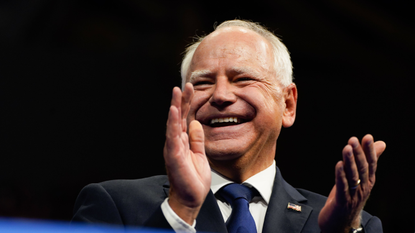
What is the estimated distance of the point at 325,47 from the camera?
3.37 metres

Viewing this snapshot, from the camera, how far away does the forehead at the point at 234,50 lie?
1601 mm

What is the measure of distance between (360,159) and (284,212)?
45 cm

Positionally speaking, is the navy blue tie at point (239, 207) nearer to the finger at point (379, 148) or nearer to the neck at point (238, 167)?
the neck at point (238, 167)

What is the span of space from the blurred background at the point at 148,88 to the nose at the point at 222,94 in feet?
4.45

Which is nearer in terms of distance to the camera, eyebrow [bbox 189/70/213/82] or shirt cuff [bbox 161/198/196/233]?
shirt cuff [bbox 161/198/196/233]

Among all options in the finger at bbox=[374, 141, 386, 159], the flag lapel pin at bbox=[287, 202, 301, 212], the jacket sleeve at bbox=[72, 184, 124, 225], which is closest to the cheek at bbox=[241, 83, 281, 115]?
the flag lapel pin at bbox=[287, 202, 301, 212]

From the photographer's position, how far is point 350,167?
1.08 meters

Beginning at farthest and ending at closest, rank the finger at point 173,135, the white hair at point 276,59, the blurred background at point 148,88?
the blurred background at point 148,88
the white hair at point 276,59
the finger at point 173,135

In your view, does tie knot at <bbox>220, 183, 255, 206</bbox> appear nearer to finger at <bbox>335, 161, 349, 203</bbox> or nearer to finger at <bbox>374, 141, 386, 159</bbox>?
finger at <bbox>335, 161, 349, 203</bbox>

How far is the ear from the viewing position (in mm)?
1720

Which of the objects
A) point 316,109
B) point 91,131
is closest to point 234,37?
point 91,131

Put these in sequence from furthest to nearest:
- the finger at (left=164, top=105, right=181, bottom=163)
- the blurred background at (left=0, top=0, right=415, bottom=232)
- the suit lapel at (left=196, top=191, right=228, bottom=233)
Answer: the blurred background at (left=0, top=0, right=415, bottom=232) < the suit lapel at (left=196, top=191, right=228, bottom=233) < the finger at (left=164, top=105, right=181, bottom=163)

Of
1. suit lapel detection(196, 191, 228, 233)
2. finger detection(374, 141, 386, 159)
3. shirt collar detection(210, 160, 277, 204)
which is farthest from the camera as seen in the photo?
shirt collar detection(210, 160, 277, 204)

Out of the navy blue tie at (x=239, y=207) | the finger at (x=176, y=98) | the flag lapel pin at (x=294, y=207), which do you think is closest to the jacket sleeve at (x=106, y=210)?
the navy blue tie at (x=239, y=207)
